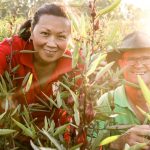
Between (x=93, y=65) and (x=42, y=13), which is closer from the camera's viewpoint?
(x=93, y=65)

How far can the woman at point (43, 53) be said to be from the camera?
1482 millimetres

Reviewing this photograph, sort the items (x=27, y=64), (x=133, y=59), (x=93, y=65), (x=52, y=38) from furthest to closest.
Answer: (x=133, y=59)
(x=27, y=64)
(x=52, y=38)
(x=93, y=65)

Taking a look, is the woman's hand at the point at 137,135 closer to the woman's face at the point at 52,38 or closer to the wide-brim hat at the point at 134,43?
the woman's face at the point at 52,38

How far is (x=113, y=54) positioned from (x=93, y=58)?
0.93m

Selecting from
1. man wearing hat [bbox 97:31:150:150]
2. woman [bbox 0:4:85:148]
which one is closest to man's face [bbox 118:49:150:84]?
man wearing hat [bbox 97:31:150:150]

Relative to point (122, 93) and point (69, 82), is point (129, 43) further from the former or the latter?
point (69, 82)

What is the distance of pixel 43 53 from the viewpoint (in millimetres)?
1520

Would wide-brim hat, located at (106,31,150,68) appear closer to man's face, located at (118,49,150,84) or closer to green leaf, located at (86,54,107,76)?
man's face, located at (118,49,150,84)

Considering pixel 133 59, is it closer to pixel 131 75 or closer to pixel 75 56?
pixel 131 75

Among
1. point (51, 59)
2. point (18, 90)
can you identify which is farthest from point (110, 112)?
point (51, 59)

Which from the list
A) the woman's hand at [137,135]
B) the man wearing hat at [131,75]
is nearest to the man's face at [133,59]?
the man wearing hat at [131,75]

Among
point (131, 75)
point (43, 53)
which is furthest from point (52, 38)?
point (131, 75)

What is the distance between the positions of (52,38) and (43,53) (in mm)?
66

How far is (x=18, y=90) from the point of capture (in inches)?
50.4
